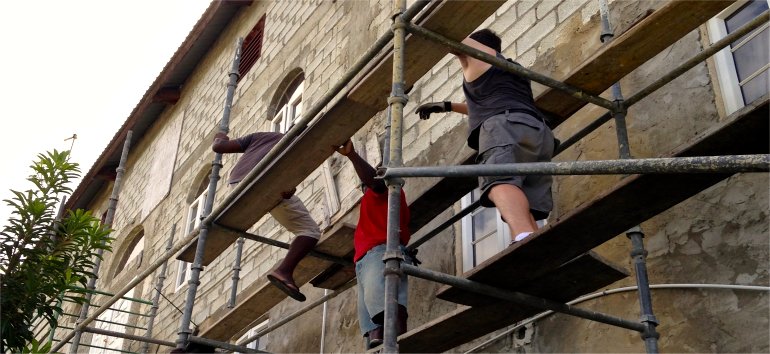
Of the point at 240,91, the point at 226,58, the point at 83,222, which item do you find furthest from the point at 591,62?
the point at 226,58

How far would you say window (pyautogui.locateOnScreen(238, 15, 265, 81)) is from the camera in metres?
13.3

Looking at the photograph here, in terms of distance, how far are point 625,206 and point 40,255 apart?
13.4 feet

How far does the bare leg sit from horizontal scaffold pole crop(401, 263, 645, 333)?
1.04 feet

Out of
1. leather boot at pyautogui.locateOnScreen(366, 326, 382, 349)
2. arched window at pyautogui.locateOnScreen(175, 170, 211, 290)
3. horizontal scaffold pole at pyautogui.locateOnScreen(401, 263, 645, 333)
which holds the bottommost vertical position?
A: horizontal scaffold pole at pyautogui.locateOnScreen(401, 263, 645, 333)

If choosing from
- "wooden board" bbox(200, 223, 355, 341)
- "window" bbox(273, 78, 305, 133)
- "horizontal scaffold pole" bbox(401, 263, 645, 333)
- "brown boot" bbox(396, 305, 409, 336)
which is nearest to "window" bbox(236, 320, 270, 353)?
"wooden board" bbox(200, 223, 355, 341)

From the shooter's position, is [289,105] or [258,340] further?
[289,105]

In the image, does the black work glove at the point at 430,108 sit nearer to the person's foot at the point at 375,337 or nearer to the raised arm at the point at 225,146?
the person's foot at the point at 375,337

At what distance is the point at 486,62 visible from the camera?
487 centimetres

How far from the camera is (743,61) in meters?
5.03

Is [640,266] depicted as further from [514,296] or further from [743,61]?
[743,61]

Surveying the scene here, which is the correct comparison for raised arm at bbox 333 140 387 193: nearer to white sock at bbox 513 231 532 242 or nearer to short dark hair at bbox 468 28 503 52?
short dark hair at bbox 468 28 503 52

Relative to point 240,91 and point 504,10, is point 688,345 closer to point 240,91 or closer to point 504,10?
point 504,10

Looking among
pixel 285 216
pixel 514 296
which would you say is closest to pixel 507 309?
pixel 514 296

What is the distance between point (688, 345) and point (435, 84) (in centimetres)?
385
